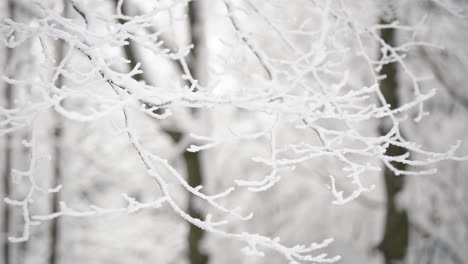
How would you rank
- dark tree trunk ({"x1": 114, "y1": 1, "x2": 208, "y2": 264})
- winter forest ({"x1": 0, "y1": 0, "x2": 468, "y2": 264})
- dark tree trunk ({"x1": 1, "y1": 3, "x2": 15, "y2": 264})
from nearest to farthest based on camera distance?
winter forest ({"x1": 0, "y1": 0, "x2": 468, "y2": 264}) → dark tree trunk ({"x1": 114, "y1": 1, "x2": 208, "y2": 264}) → dark tree trunk ({"x1": 1, "y1": 3, "x2": 15, "y2": 264})

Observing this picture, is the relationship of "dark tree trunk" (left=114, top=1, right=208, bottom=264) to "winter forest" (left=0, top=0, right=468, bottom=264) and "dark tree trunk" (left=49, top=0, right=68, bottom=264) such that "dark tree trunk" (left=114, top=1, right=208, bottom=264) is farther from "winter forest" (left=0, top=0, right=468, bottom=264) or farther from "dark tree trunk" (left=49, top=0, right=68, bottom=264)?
"dark tree trunk" (left=49, top=0, right=68, bottom=264)

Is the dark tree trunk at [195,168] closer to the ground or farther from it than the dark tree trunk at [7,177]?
farther from it

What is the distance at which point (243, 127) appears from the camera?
21.5ft

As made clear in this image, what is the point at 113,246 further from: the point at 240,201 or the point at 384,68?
the point at 384,68

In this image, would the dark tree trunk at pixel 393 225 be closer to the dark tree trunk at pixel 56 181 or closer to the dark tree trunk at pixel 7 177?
the dark tree trunk at pixel 56 181

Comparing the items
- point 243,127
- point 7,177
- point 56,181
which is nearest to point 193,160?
point 243,127

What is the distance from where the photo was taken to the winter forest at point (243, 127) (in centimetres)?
180

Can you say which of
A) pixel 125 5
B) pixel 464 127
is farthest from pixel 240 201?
pixel 125 5

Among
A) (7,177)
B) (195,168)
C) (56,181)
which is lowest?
(56,181)

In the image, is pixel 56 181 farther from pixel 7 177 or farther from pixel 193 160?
pixel 193 160

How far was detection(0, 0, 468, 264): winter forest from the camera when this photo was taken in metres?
1.80

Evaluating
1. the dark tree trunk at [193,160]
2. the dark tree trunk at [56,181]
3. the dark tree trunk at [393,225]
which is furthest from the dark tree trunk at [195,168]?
the dark tree trunk at [56,181]

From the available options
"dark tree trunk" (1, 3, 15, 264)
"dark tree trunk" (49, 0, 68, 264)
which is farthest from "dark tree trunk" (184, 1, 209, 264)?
"dark tree trunk" (1, 3, 15, 264)

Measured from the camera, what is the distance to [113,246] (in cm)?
1201
